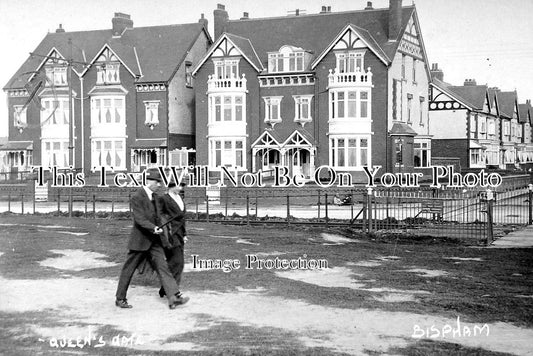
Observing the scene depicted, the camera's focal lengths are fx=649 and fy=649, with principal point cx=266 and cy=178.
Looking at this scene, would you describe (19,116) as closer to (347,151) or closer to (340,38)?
(340,38)

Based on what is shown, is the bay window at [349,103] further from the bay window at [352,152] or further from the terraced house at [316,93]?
the bay window at [352,152]

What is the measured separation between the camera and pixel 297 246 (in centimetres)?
1738

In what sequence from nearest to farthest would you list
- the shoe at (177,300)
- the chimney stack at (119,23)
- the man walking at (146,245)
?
the shoe at (177,300) < the man walking at (146,245) < the chimney stack at (119,23)

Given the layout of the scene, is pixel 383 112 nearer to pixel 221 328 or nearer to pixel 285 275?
pixel 285 275

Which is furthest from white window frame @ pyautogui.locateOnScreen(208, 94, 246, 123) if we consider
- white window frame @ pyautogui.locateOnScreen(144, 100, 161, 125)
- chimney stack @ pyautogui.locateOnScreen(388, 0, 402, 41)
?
chimney stack @ pyautogui.locateOnScreen(388, 0, 402, 41)

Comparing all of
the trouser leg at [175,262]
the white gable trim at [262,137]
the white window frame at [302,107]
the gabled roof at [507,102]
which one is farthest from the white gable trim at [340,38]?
the trouser leg at [175,262]

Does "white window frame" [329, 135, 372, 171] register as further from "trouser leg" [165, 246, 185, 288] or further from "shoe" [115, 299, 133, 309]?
"shoe" [115, 299, 133, 309]

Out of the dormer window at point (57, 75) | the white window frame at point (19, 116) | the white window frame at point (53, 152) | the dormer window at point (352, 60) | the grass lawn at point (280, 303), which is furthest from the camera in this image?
the white window frame at point (19, 116)

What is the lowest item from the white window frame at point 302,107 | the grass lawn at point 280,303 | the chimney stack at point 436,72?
the grass lawn at point 280,303

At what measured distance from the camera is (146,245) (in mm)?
10406

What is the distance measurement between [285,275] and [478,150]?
5006 centimetres

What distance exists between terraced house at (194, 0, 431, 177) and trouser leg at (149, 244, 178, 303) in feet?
104

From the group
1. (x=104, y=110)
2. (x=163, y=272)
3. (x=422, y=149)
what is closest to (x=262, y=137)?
(x=422, y=149)

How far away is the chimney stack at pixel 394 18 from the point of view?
1647 inches
